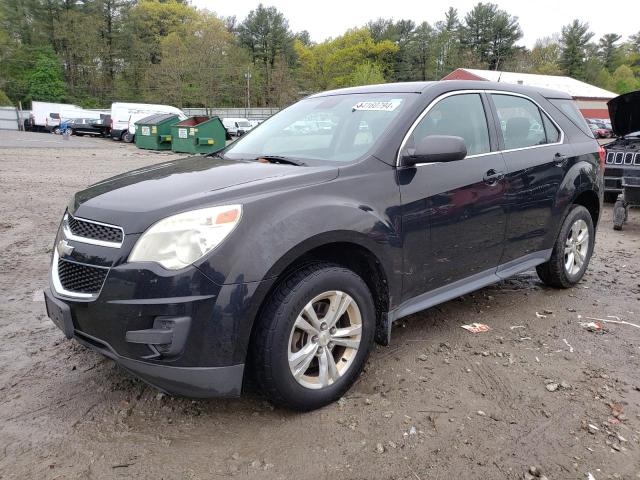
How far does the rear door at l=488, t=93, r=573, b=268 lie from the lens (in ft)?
12.6

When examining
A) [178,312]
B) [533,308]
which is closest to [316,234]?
[178,312]

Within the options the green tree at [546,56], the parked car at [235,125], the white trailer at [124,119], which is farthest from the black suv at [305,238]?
the green tree at [546,56]

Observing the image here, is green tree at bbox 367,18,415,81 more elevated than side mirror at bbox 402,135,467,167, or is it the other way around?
green tree at bbox 367,18,415,81

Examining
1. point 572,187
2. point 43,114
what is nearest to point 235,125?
point 43,114

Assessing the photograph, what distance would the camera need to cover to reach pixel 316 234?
8.51ft

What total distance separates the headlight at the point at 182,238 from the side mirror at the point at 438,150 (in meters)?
1.24

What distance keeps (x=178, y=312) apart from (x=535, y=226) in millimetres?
3039

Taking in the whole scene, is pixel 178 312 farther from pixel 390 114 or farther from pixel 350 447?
pixel 390 114

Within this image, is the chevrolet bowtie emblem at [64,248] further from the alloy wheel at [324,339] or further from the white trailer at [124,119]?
the white trailer at [124,119]

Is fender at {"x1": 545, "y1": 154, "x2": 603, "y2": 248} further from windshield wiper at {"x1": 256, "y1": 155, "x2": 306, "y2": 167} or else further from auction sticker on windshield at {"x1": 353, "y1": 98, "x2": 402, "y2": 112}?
windshield wiper at {"x1": 256, "y1": 155, "x2": 306, "y2": 167}

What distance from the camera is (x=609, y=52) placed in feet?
298

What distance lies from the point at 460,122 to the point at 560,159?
4.15 ft

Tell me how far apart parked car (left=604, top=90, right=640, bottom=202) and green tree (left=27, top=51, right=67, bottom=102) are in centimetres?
6490

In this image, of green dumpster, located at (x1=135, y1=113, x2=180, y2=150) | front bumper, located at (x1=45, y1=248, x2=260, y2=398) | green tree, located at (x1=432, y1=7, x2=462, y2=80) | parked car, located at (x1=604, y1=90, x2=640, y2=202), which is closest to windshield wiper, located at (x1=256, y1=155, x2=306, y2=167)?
front bumper, located at (x1=45, y1=248, x2=260, y2=398)
